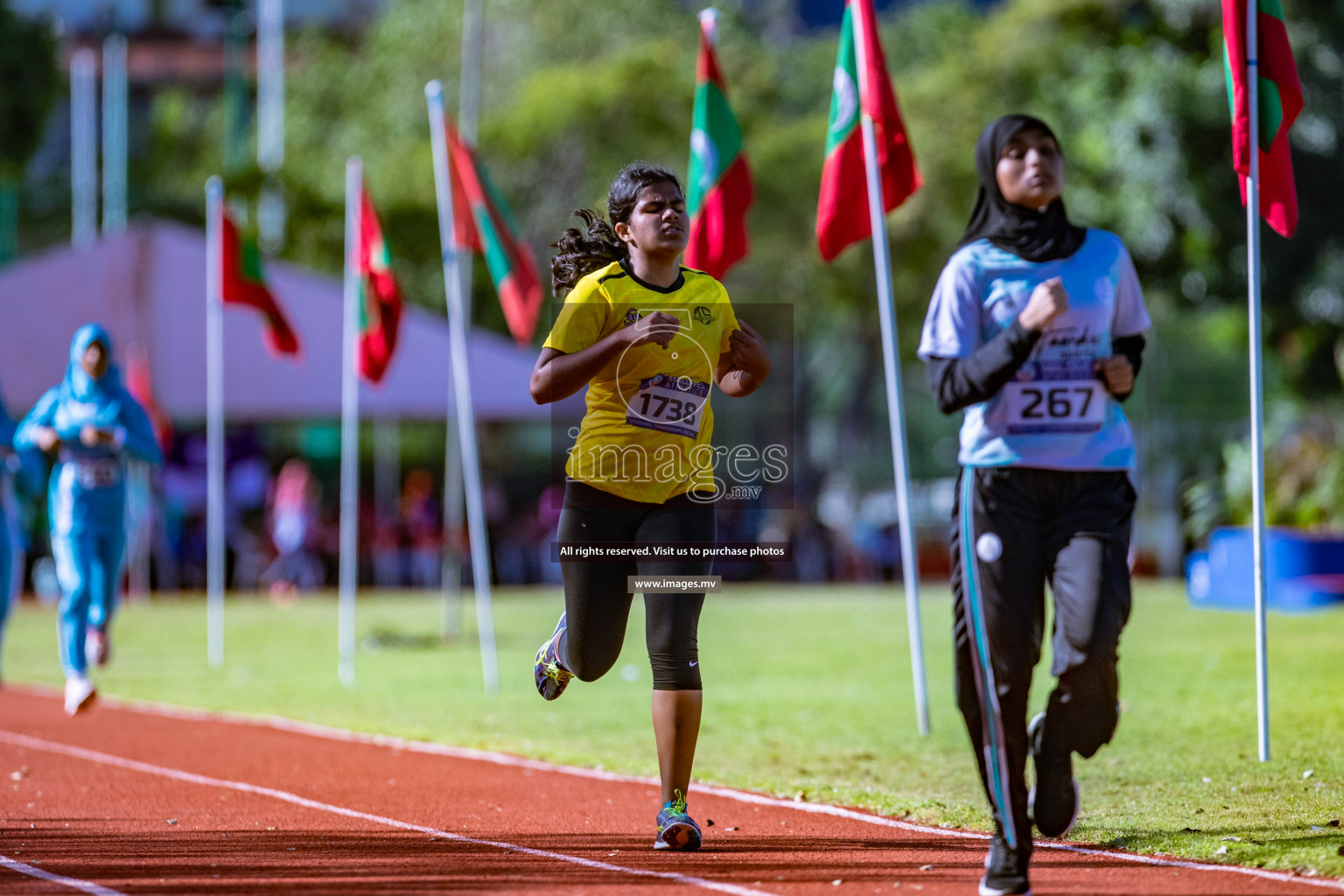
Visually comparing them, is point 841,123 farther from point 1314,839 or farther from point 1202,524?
point 1202,524

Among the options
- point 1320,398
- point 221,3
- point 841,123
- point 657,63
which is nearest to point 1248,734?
point 841,123

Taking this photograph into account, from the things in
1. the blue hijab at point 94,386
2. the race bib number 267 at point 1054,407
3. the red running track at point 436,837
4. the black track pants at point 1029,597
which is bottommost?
the red running track at point 436,837

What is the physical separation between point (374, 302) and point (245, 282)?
94.6 inches

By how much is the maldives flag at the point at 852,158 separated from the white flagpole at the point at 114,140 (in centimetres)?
3430

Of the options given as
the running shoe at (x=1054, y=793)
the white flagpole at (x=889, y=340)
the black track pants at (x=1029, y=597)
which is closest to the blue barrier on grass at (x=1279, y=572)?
the white flagpole at (x=889, y=340)

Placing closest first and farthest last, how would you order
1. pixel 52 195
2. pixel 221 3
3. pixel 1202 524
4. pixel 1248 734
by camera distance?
1. pixel 1248 734
2. pixel 1202 524
3. pixel 52 195
4. pixel 221 3

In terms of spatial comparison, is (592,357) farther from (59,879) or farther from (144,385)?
(144,385)

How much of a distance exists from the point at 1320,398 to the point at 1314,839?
24313mm

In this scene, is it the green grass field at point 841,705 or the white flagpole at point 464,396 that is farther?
the white flagpole at point 464,396

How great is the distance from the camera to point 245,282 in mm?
18000

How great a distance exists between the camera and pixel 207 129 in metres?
54.4

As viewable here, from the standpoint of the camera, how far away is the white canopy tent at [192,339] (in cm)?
2623

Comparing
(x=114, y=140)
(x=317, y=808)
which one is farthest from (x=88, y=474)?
(x=114, y=140)

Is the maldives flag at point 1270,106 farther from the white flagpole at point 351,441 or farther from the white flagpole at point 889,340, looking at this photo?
the white flagpole at point 351,441
